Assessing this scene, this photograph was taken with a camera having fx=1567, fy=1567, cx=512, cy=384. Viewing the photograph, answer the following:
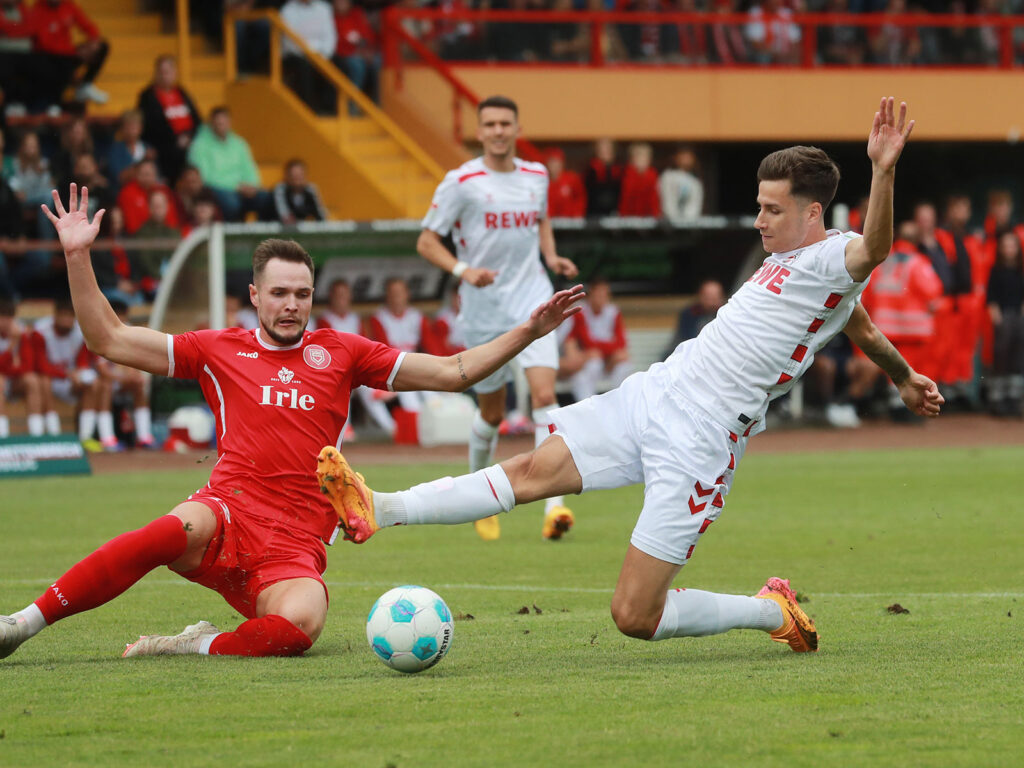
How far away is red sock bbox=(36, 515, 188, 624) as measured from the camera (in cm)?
557

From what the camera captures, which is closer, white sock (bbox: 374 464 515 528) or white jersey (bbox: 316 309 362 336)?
white sock (bbox: 374 464 515 528)

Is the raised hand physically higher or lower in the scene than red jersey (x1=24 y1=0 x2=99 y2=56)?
higher

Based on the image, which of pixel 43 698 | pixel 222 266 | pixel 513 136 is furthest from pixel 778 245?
pixel 222 266

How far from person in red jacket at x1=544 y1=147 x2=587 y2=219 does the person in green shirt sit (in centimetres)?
350

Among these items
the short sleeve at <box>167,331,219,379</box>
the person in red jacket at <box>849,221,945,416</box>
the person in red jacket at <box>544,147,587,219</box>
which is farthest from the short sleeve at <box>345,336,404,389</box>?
the person in red jacket at <box>849,221,945,416</box>

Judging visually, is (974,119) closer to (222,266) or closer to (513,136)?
(222,266)

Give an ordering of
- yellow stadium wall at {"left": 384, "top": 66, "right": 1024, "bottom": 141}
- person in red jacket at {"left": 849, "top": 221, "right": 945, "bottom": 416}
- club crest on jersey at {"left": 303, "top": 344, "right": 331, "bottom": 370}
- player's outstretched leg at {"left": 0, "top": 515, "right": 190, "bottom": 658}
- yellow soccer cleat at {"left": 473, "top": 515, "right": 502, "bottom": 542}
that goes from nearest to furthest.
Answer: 1. player's outstretched leg at {"left": 0, "top": 515, "right": 190, "bottom": 658}
2. club crest on jersey at {"left": 303, "top": 344, "right": 331, "bottom": 370}
3. yellow soccer cleat at {"left": 473, "top": 515, "right": 502, "bottom": 542}
4. person in red jacket at {"left": 849, "top": 221, "right": 945, "bottom": 416}
5. yellow stadium wall at {"left": 384, "top": 66, "right": 1024, "bottom": 141}

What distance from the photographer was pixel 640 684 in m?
5.24

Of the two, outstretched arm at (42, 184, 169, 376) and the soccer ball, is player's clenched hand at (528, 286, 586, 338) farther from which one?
outstretched arm at (42, 184, 169, 376)

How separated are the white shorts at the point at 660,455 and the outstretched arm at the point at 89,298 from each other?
1.63m

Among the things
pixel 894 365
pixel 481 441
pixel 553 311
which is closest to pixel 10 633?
pixel 553 311

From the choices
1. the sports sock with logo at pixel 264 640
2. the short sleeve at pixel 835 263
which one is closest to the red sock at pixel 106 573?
the sports sock with logo at pixel 264 640

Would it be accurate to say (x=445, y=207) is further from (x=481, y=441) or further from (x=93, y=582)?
(x=93, y=582)

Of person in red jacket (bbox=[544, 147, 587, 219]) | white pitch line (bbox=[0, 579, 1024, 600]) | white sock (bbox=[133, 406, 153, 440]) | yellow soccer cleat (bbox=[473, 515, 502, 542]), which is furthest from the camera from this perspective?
person in red jacket (bbox=[544, 147, 587, 219])
